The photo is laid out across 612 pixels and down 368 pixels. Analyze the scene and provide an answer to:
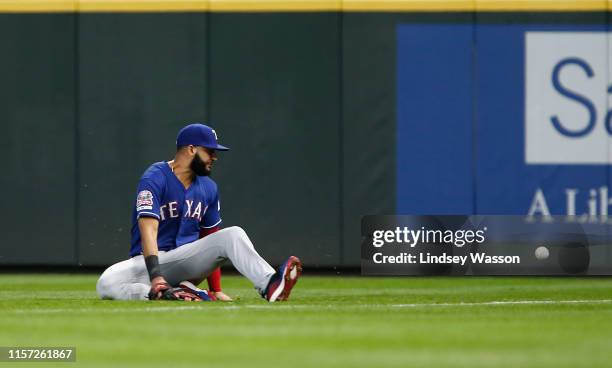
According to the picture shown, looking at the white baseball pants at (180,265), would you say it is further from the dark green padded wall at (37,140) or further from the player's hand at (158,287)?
the dark green padded wall at (37,140)

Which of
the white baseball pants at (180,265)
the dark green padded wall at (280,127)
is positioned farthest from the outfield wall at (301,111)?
the white baseball pants at (180,265)

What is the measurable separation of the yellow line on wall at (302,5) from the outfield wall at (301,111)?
1.8 inches

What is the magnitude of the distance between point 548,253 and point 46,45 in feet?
20.0

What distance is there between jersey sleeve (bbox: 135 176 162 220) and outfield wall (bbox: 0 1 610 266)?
19.2ft

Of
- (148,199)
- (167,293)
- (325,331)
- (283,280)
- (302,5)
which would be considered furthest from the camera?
(302,5)

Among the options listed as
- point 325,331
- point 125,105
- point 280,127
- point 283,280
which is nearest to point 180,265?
point 283,280

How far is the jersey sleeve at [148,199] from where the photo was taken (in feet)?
35.4

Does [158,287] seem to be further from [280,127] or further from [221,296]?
[280,127]

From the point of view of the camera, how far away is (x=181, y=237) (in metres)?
11.3

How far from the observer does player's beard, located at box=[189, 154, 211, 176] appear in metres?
11.1

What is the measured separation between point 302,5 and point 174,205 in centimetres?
609

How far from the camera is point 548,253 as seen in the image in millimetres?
16734

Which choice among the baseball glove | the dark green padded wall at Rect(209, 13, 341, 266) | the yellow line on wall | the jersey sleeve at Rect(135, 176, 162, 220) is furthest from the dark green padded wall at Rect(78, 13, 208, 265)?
the baseball glove

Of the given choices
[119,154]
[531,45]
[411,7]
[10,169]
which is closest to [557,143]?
[531,45]
